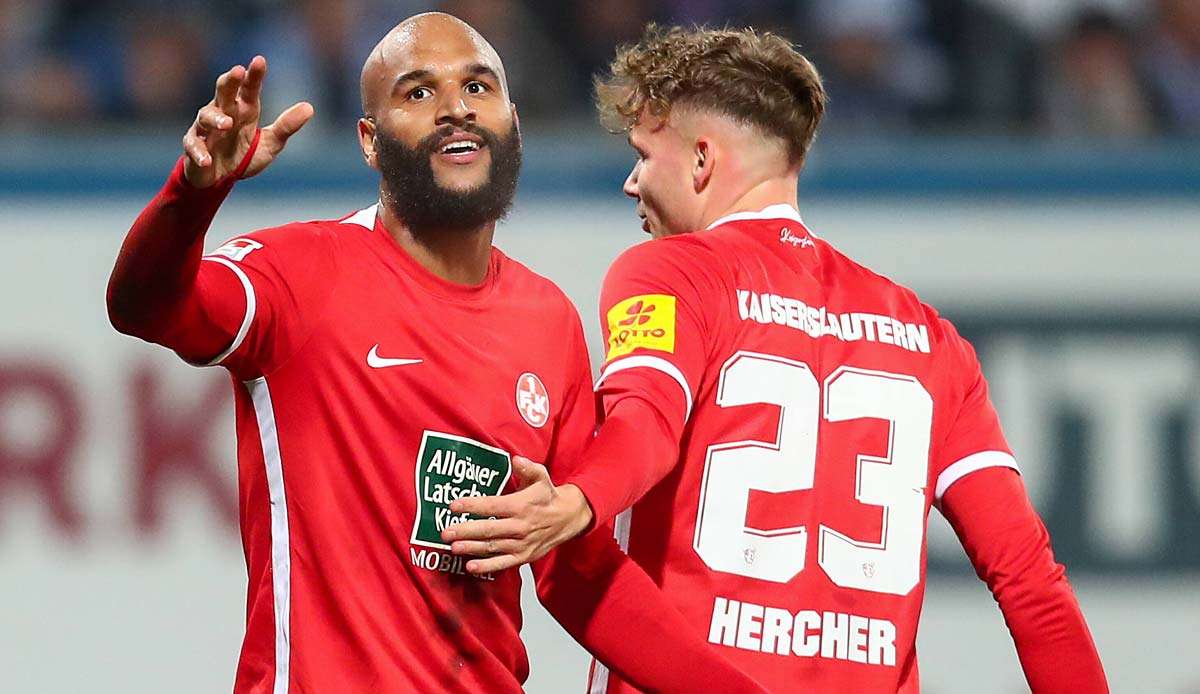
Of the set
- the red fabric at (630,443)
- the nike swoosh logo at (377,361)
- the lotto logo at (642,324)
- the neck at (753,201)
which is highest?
the neck at (753,201)

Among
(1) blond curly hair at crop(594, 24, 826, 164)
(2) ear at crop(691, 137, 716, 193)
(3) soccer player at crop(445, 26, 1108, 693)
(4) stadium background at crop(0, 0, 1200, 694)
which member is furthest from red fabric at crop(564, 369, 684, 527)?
(4) stadium background at crop(0, 0, 1200, 694)

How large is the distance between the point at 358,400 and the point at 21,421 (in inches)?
124

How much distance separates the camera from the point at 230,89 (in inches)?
106

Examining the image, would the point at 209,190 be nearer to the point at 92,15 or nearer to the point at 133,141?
→ the point at 133,141

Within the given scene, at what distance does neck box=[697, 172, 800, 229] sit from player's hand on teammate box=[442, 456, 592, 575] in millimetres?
968

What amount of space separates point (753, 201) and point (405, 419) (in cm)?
93

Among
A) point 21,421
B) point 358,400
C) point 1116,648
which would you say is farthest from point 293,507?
point 1116,648

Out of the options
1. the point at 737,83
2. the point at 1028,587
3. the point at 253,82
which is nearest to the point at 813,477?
the point at 1028,587

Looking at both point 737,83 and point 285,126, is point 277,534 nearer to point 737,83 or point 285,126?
point 285,126

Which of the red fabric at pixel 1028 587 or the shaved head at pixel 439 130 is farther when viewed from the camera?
the red fabric at pixel 1028 587

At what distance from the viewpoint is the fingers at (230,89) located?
2660mm

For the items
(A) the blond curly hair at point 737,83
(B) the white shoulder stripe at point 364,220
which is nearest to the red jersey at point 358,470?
(B) the white shoulder stripe at point 364,220

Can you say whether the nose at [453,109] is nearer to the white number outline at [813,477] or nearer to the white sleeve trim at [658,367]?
the white sleeve trim at [658,367]

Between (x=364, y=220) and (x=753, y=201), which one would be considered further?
(x=753, y=201)
